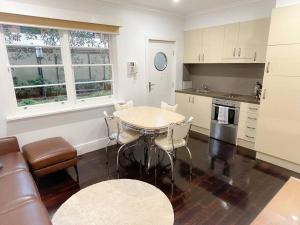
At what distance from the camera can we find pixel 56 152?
2.44m

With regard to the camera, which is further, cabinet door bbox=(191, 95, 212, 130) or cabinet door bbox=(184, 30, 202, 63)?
cabinet door bbox=(184, 30, 202, 63)

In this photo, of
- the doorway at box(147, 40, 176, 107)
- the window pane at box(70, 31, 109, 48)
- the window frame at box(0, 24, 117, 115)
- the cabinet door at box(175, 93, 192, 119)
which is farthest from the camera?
the cabinet door at box(175, 93, 192, 119)

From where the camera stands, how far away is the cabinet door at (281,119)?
270 centimetres

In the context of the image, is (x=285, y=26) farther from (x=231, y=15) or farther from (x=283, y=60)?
(x=231, y=15)

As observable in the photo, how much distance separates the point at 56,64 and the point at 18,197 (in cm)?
205

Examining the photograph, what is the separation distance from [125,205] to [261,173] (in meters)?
2.18

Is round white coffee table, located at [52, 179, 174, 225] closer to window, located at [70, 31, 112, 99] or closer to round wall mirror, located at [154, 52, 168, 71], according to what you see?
window, located at [70, 31, 112, 99]

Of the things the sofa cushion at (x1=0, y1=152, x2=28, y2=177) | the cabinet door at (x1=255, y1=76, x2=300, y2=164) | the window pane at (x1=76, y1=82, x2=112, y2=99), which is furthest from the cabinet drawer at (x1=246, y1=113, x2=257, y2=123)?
the sofa cushion at (x1=0, y1=152, x2=28, y2=177)

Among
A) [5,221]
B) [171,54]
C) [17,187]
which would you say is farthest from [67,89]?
[171,54]

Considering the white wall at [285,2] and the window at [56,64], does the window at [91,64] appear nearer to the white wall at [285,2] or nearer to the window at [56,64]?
the window at [56,64]

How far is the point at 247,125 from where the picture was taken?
351 cm

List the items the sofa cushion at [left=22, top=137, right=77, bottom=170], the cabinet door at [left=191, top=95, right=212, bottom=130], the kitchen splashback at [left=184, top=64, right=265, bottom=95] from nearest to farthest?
1. the sofa cushion at [left=22, top=137, right=77, bottom=170]
2. the kitchen splashback at [left=184, top=64, right=265, bottom=95]
3. the cabinet door at [left=191, top=95, right=212, bottom=130]

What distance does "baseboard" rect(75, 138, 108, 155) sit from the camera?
335 centimetres

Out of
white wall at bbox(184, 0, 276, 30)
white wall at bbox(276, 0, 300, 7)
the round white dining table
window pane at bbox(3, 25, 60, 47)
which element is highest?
white wall at bbox(184, 0, 276, 30)
